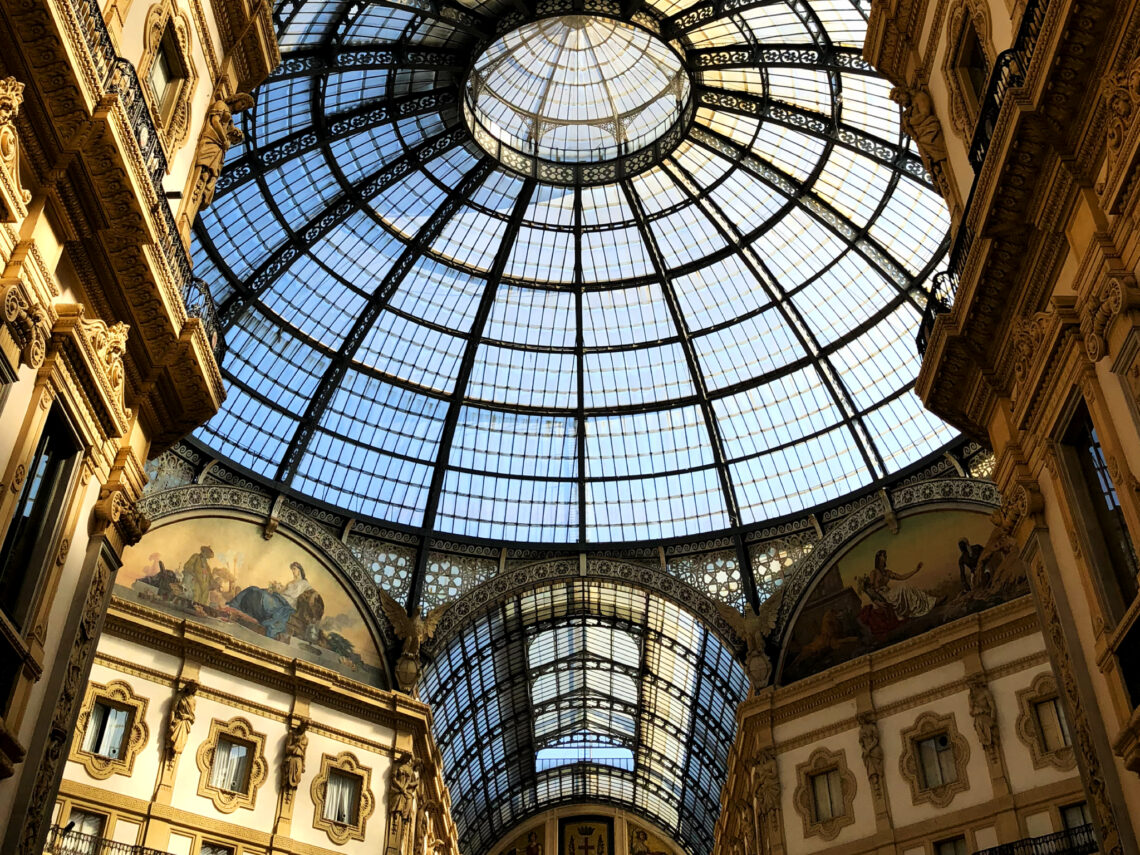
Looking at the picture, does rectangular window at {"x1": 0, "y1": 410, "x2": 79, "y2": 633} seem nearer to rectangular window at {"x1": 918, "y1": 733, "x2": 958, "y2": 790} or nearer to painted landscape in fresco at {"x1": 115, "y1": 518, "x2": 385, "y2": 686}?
painted landscape in fresco at {"x1": 115, "y1": 518, "x2": 385, "y2": 686}

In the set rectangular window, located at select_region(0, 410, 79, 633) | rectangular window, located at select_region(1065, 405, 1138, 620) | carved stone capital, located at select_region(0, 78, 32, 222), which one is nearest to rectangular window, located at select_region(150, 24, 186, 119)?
carved stone capital, located at select_region(0, 78, 32, 222)

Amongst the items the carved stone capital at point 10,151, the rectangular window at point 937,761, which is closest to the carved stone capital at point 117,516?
the carved stone capital at point 10,151

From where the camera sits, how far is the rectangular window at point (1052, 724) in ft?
81.6

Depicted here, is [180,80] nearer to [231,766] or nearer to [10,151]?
[10,151]

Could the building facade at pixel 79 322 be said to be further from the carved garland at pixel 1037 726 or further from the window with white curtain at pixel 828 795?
A: the carved garland at pixel 1037 726

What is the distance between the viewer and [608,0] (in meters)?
30.2

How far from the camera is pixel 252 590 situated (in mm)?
31000

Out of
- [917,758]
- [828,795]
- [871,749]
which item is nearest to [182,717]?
[828,795]

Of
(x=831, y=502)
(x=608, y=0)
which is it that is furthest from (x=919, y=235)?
(x=608, y=0)

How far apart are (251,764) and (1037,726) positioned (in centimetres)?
1947

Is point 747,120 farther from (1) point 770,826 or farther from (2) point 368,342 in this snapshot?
(1) point 770,826

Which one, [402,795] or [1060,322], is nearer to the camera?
[1060,322]

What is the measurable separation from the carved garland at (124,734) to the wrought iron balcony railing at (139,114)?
473 inches

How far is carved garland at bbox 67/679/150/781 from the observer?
2505cm
